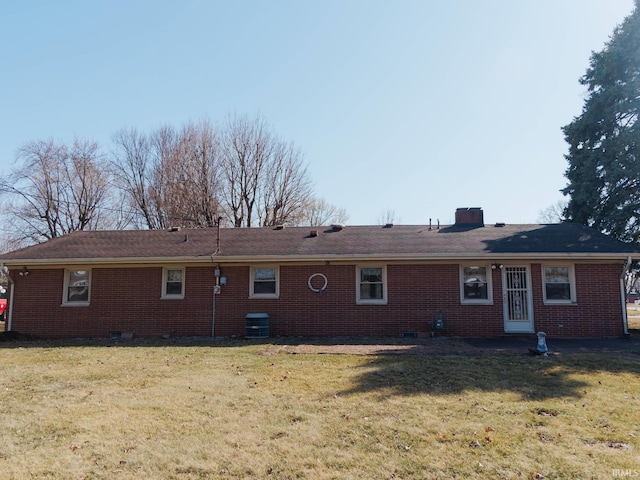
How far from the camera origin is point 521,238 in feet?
47.2

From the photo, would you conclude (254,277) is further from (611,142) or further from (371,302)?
(611,142)

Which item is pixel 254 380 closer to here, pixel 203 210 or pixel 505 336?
pixel 505 336

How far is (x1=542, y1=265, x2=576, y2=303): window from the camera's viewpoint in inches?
516

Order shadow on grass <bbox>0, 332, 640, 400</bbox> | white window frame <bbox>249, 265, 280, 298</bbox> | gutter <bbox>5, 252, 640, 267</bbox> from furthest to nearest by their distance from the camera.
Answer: white window frame <bbox>249, 265, 280, 298</bbox>, gutter <bbox>5, 252, 640, 267</bbox>, shadow on grass <bbox>0, 332, 640, 400</bbox>

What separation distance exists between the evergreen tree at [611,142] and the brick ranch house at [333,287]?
4989 mm

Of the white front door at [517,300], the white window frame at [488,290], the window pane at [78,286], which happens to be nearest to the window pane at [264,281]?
the window pane at [78,286]

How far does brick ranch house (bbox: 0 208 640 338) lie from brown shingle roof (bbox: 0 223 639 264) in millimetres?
66

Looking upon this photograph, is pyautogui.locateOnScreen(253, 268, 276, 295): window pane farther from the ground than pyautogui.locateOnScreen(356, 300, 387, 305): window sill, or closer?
farther from the ground

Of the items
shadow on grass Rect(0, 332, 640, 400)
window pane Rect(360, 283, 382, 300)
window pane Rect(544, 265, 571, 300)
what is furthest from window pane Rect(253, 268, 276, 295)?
window pane Rect(544, 265, 571, 300)

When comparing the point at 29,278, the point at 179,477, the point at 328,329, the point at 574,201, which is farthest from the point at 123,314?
the point at 574,201

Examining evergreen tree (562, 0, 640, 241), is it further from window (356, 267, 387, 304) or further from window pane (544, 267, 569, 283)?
window (356, 267, 387, 304)

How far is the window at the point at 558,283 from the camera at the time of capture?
13.1m

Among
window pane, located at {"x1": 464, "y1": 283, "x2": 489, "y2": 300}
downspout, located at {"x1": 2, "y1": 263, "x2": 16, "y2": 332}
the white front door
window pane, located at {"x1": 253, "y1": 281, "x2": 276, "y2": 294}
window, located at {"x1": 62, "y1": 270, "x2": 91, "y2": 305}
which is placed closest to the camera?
the white front door

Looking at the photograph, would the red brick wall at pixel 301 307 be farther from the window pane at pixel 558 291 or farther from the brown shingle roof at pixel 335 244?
the brown shingle roof at pixel 335 244
